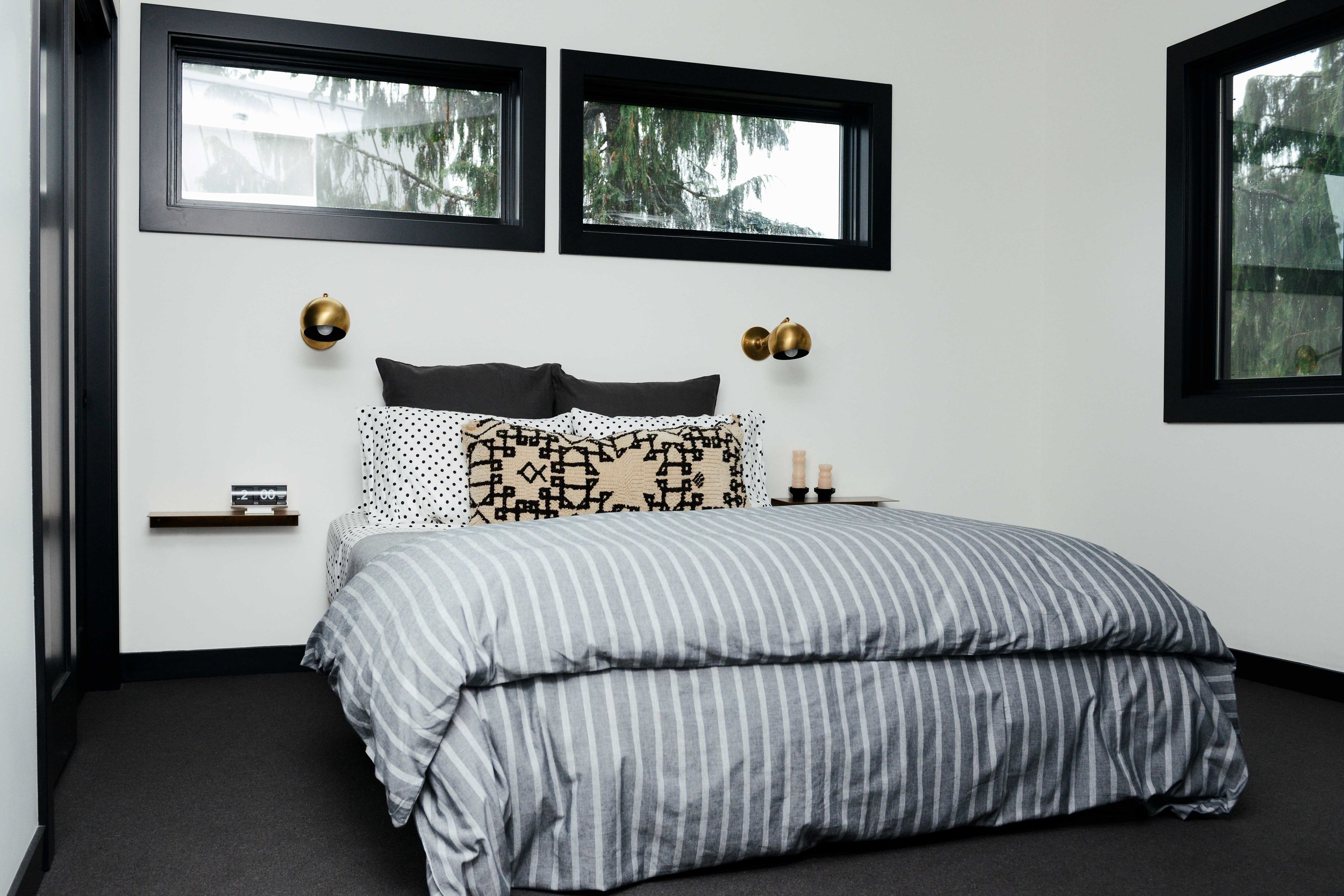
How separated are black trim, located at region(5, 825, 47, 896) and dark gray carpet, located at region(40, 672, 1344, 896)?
31 mm

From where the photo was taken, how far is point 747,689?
172 centimetres

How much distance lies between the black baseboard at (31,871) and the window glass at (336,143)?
2.27 m

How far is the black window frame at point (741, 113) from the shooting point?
3.64m

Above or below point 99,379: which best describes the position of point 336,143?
above

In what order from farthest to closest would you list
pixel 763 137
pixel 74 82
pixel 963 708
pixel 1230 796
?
pixel 763 137 → pixel 74 82 → pixel 1230 796 → pixel 963 708

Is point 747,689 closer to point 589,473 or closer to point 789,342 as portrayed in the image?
point 589,473

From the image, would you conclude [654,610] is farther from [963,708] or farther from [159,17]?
[159,17]

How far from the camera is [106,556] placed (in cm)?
318

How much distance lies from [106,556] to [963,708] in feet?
8.74

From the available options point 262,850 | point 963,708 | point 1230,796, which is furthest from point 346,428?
point 1230,796

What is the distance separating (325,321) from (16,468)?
5.18 feet

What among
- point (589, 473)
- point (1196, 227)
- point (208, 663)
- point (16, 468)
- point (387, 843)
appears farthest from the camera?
point (1196, 227)

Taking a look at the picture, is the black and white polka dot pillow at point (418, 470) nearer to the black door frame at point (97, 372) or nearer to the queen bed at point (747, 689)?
the black door frame at point (97, 372)

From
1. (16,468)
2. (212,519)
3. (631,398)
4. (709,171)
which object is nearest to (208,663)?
(212,519)
